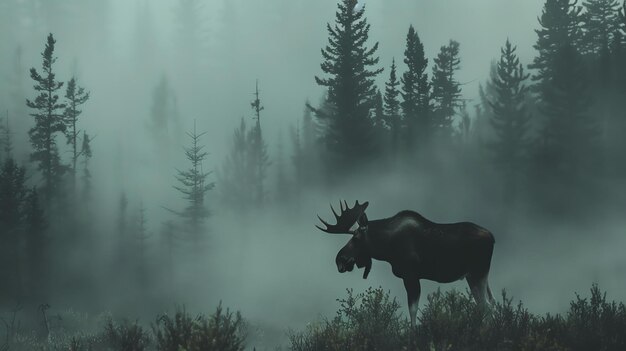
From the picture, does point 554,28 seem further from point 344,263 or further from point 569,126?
point 344,263

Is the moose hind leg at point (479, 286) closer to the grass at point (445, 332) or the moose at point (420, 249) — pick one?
the moose at point (420, 249)

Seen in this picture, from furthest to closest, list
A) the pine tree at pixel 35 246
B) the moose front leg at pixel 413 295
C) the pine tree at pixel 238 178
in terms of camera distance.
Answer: the pine tree at pixel 238 178, the pine tree at pixel 35 246, the moose front leg at pixel 413 295

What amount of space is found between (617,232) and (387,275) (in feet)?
64.3

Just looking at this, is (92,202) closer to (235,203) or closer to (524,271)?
(235,203)

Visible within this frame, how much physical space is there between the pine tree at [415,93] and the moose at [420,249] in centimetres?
4455

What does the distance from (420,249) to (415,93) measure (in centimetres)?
4557

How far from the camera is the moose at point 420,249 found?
11617mm

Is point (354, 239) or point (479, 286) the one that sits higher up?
point (354, 239)

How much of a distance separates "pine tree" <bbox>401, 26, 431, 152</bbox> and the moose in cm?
4455

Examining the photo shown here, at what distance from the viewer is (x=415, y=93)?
5572 centimetres

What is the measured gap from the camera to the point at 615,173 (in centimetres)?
5256

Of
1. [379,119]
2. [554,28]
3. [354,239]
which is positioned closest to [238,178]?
[379,119]

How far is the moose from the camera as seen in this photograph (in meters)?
11.6

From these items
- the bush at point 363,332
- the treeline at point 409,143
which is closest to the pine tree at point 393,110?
the treeline at point 409,143
